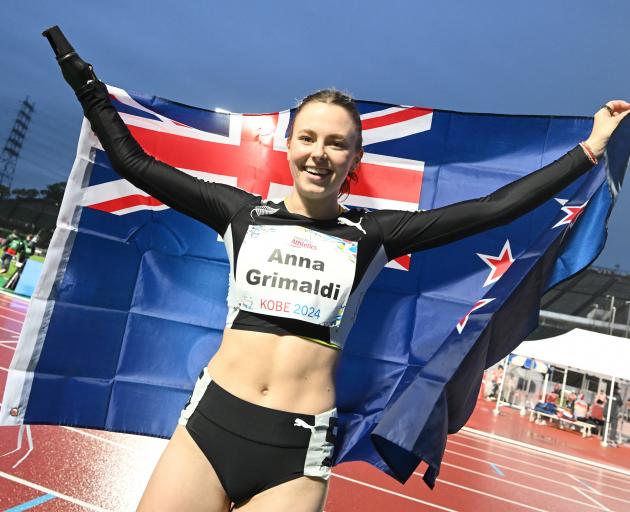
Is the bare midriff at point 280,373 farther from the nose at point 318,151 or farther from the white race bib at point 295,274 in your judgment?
the nose at point 318,151

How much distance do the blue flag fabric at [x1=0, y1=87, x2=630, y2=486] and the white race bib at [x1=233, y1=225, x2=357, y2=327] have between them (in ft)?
4.60

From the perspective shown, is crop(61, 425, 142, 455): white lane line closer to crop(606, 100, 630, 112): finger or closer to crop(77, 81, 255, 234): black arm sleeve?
crop(77, 81, 255, 234): black arm sleeve

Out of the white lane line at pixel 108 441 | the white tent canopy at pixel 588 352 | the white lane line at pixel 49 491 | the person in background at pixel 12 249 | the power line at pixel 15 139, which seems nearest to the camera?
the white lane line at pixel 49 491

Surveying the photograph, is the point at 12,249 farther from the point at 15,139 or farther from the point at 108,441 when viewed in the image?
the point at 15,139

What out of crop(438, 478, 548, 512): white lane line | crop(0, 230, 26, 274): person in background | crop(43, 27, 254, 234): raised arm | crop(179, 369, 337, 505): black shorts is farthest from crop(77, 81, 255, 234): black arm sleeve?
crop(0, 230, 26, 274): person in background

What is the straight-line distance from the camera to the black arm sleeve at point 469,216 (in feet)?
6.95

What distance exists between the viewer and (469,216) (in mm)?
2121

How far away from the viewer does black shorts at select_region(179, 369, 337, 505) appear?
1.78 m

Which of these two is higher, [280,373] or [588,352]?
[588,352]

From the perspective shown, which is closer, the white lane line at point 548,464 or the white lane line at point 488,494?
the white lane line at point 488,494

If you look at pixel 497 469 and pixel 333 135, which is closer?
pixel 333 135

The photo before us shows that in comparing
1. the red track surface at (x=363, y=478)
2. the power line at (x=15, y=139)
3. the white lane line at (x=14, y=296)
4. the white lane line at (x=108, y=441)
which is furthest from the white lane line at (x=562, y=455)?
the power line at (x=15, y=139)

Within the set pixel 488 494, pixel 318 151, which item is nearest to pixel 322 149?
pixel 318 151

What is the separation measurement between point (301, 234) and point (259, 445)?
0.77m
